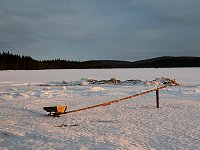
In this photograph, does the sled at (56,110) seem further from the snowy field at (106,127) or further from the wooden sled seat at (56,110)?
the snowy field at (106,127)

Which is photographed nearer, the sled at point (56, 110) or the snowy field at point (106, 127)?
the snowy field at point (106, 127)

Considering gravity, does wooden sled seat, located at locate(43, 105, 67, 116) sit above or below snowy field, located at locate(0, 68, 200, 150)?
above

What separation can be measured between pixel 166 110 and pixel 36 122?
5757 millimetres

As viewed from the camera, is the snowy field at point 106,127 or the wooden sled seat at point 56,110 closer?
the snowy field at point 106,127

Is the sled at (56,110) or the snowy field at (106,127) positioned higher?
the sled at (56,110)

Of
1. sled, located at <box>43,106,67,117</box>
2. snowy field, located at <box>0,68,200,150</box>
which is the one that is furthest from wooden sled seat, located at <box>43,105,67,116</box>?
snowy field, located at <box>0,68,200,150</box>

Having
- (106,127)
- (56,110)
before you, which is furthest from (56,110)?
(106,127)

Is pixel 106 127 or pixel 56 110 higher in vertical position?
pixel 56 110

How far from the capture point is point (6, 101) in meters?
17.6

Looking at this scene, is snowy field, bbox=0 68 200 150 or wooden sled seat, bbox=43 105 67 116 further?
wooden sled seat, bbox=43 105 67 116

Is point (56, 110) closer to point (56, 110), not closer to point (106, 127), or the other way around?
point (56, 110)

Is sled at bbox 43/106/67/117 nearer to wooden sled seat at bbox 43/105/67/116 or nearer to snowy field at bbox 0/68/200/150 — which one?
wooden sled seat at bbox 43/105/67/116

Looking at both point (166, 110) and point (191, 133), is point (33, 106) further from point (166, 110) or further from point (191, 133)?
point (191, 133)

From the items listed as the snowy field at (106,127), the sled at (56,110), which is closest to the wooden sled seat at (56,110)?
the sled at (56,110)
